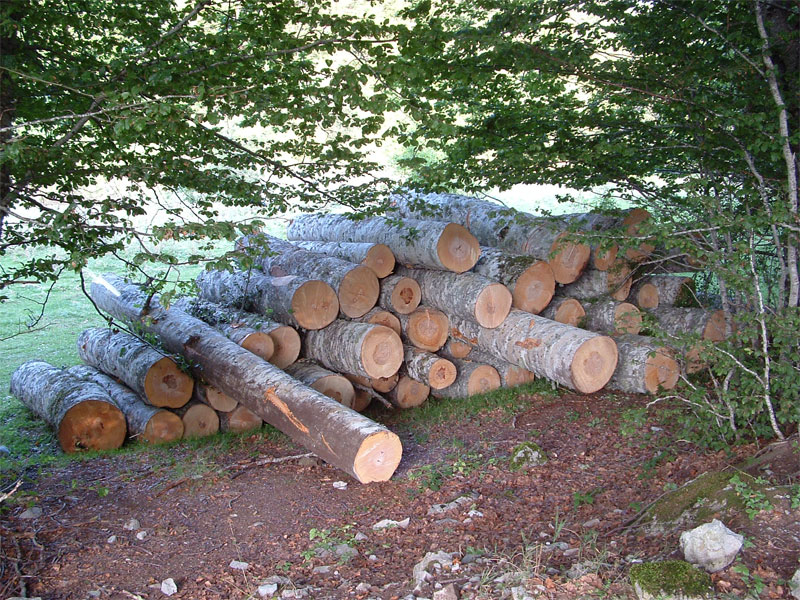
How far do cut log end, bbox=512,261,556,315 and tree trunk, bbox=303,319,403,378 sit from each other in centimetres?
143

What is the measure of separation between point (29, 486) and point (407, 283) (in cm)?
411

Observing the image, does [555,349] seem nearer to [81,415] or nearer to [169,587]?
[169,587]

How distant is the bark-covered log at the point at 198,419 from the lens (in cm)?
655

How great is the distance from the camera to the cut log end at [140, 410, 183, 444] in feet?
20.6

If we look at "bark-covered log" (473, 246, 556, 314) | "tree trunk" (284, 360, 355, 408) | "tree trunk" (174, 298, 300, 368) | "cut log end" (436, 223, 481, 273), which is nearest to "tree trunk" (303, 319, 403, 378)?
"tree trunk" (284, 360, 355, 408)

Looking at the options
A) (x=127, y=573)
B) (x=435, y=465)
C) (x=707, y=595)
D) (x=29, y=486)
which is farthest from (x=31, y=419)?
(x=707, y=595)

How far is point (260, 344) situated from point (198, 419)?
107 centimetres

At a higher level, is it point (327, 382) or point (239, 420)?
point (327, 382)

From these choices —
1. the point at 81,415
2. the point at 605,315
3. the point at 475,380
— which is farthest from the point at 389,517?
the point at 81,415

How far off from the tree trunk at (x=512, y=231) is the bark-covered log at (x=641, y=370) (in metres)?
1.05

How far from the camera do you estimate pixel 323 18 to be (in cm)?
393

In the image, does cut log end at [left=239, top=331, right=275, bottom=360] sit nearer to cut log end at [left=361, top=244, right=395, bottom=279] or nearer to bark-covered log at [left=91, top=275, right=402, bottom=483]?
bark-covered log at [left=91, top=275, right=402, bottom=483]

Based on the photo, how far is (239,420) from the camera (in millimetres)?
6699

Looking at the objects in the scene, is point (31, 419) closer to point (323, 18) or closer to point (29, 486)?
point (29, 486)
